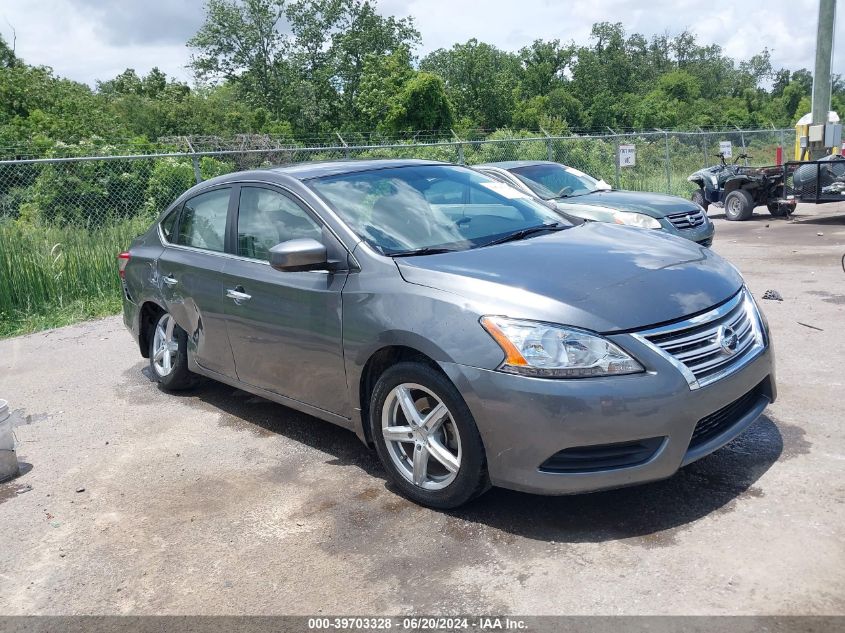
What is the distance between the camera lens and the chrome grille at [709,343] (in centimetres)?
330

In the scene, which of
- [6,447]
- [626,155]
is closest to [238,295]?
[6,447]

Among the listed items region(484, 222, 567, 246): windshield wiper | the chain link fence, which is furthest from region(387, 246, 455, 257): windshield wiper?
the chain link fence

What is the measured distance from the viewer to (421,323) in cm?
356

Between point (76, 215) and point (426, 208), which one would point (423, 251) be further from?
point (76, 215)

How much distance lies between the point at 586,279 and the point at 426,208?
4.02ft

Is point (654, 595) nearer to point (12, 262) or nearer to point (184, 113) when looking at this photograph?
point (12, 262)

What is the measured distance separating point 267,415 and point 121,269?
194cm

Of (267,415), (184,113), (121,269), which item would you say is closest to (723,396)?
(267,415)

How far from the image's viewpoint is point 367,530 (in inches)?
143

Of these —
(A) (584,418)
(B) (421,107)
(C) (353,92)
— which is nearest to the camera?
(A) (584,418)

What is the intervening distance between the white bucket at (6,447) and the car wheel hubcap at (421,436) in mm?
2277

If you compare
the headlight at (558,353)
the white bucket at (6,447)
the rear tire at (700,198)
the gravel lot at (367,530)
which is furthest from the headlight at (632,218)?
the rear tire at (700,198)

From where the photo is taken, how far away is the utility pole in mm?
17766

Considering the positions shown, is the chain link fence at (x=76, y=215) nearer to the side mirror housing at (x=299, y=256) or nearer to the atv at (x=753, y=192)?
the atv at (x=753, y=192)
